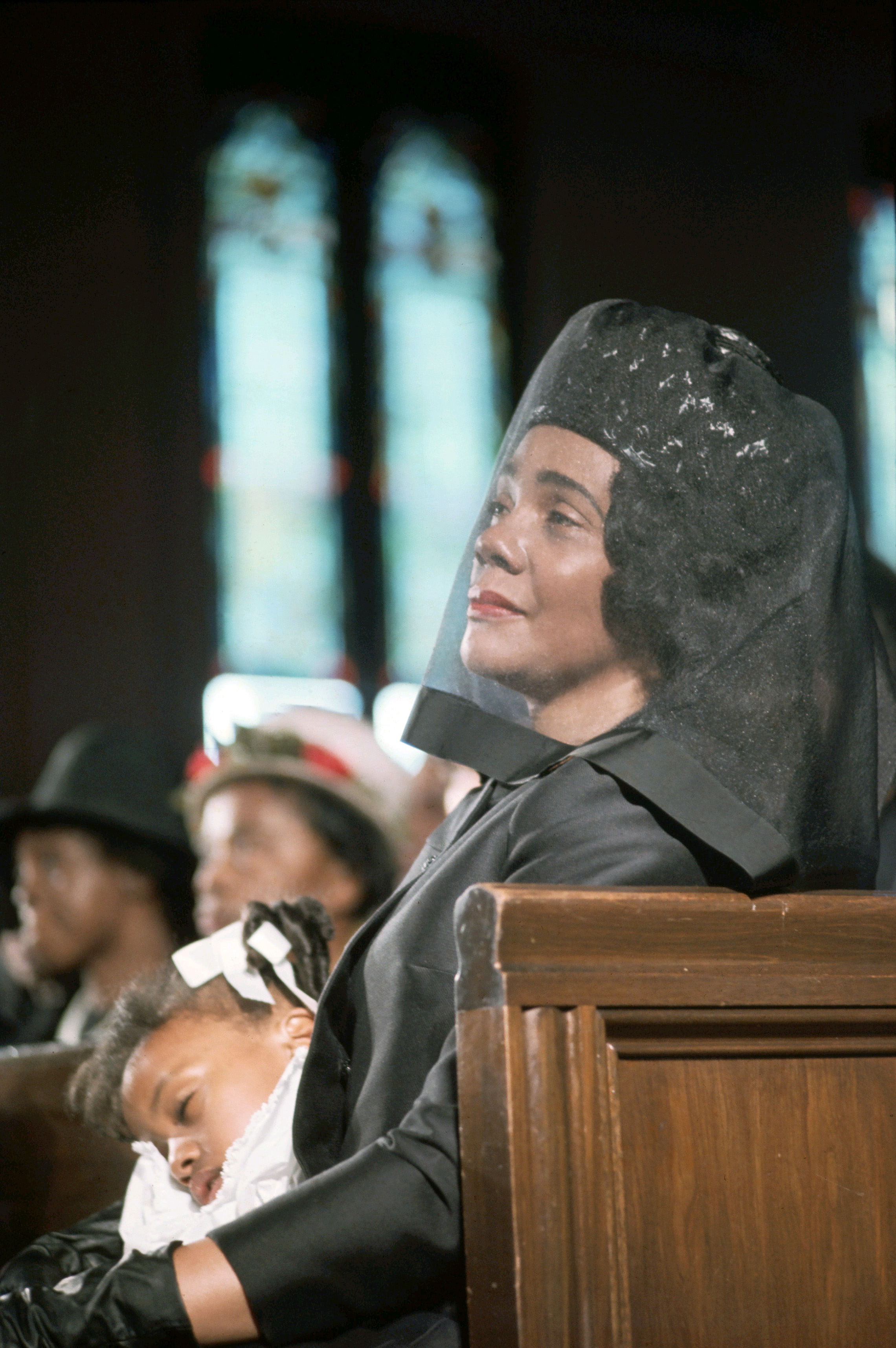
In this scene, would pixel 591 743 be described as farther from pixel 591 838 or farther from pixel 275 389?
pixel 275 389

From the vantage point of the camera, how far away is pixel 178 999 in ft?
5.90

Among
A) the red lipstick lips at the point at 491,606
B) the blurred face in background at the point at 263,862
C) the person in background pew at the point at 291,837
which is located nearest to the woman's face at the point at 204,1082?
→ the red lipstick lips at the point at 491,606

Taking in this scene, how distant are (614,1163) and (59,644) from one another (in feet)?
18.7

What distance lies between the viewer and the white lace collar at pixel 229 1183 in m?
1.59

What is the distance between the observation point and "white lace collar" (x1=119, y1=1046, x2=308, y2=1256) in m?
1.59

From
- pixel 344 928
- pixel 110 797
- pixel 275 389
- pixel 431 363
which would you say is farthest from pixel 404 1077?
pixel 431 363

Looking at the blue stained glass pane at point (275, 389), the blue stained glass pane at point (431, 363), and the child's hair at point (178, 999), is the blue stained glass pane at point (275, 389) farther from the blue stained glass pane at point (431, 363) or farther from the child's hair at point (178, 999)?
the child's hair at point (178, 999)

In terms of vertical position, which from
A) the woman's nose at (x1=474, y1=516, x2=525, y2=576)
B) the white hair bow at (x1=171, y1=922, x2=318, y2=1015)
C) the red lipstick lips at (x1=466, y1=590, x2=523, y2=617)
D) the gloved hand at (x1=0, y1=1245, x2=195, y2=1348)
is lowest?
the gloved hand at (x1=0, y1=1245, x2=195, y2=1348)

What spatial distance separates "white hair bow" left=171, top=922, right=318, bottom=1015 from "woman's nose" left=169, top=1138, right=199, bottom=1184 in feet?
0.58

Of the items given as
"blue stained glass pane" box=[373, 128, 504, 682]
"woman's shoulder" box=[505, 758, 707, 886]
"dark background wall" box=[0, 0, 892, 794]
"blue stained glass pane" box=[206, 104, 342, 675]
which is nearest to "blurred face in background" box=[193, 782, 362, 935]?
"woman's shoulder" box=[505, 758, 707, 886]

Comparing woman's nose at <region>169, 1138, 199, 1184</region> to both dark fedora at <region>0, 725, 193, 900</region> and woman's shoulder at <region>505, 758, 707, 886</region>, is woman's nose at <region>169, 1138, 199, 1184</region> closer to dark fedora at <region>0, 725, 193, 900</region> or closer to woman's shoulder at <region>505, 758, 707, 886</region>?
woman's shoulder at <region>505, 758, 707, 886</region>

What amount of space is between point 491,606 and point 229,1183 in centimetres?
67

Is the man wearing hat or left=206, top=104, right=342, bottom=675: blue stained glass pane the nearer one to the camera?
the man wearing hat

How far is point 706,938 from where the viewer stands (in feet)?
4.11
